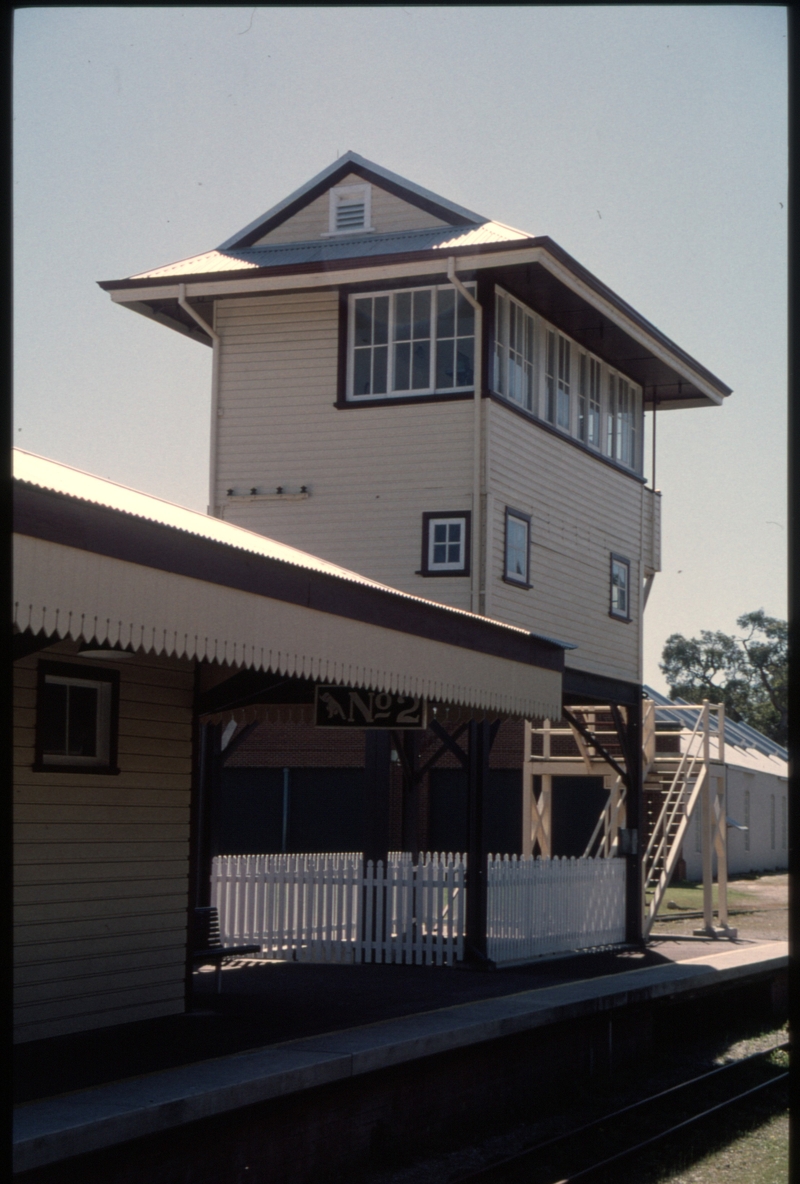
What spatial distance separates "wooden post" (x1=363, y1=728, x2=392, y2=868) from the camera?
1680 centimetres

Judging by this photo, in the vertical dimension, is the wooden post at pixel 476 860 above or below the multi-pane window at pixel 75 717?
below

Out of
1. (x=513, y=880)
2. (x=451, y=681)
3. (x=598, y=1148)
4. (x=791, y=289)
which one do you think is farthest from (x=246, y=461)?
(x=791, y=289)

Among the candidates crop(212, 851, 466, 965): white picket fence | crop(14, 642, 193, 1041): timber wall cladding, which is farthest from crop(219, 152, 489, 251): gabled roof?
crop(14, 642, 193, 1041): timber wall cladding

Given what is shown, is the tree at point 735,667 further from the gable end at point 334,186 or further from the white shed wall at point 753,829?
the gable end at point 334,186

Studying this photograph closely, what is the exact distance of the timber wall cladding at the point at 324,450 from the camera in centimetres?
1648

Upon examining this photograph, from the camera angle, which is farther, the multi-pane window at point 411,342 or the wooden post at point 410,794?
the wooden post at point 410,794

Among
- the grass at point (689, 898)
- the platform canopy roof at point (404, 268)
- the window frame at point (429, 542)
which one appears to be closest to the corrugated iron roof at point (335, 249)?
the platform canopy roof at point (404, 268)

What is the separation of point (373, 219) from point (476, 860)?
8823 millimetres

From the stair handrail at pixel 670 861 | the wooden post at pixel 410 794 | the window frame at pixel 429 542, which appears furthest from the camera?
the stair handrail at pixel 670 861

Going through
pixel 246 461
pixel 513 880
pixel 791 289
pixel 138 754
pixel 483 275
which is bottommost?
pixel 513 880

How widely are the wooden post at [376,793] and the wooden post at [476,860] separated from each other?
5.40 ft

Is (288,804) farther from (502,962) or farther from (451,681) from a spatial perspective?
(451,681)

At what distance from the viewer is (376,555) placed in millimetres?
16875

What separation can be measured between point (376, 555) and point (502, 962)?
16.9 ft
